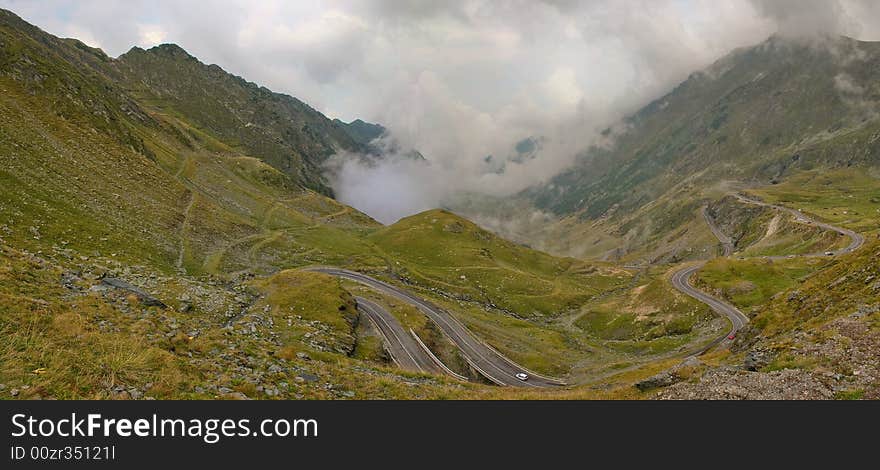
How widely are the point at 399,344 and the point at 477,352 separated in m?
17.5

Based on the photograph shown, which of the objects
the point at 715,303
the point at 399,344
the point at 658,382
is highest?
the point at 399,344

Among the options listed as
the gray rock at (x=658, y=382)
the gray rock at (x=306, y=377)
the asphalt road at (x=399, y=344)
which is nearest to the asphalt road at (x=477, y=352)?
the asphalt road at (x=399, y=344)

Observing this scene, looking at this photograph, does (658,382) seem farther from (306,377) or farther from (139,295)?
(139,295)

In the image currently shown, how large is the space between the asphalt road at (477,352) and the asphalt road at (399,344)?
1057cm

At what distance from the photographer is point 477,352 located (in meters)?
79.1

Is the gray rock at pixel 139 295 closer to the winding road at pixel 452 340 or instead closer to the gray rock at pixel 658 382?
the winding road at pixel 452 340

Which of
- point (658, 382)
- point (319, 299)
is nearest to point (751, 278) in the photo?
point (658, 382)

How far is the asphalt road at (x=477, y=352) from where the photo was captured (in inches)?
2781

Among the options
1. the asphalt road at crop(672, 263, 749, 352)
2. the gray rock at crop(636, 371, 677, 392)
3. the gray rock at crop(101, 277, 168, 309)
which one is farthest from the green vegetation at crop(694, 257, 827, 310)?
the gray rock at crop(101, 277, 168, 309)

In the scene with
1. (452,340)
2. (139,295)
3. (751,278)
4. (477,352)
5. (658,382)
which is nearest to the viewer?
(658,382)

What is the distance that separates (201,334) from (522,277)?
121m

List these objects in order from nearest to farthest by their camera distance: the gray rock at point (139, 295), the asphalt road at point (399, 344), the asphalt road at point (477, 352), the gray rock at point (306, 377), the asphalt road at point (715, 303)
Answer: the gray rock at point (306, 377)
the gray rock at point (139, 295)
the asphalt road at point (399, 344)
the asphalt road at point (477, 352)
the asphalt road at point (715, 303)

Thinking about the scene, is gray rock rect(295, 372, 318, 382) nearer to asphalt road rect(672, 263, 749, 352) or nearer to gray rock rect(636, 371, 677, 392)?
gray rock rect(636, 371, 677, 392)
